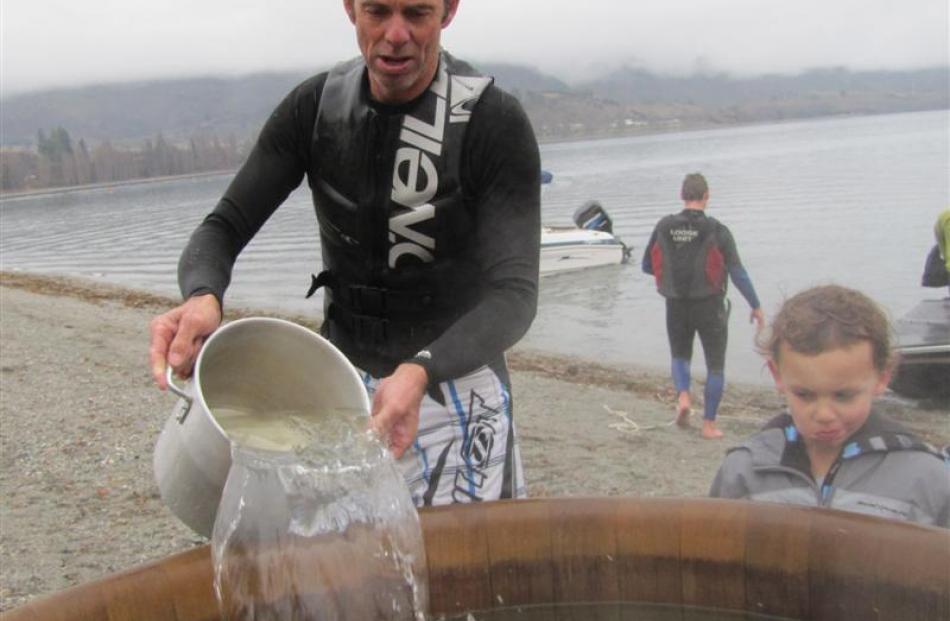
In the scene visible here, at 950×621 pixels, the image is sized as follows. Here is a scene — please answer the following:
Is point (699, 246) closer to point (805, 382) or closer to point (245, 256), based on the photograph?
point (805, 382)

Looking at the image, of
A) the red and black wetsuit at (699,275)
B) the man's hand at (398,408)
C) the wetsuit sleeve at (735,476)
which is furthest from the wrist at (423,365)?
the red and black wetsuit at (699,275)

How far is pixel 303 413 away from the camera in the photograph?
6.01ft

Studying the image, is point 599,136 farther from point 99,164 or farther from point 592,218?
point 592,218

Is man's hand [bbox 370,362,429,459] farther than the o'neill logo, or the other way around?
the o'neill logo

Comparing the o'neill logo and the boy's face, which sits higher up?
the o'neill logo

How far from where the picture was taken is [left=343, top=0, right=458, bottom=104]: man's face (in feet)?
6.40

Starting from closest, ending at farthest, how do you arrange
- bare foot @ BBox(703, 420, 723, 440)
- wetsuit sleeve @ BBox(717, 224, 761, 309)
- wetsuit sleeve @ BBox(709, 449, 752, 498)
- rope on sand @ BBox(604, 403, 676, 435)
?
wetsuit sleeve @ BBox(709, 449, 752, 498) < wetsuit sleeve @ BBox(717, 224, 761, 309) < bare foot @ BBox(703, 420, 723, 440) < rope on sand @ BBox(604, 403, 676, 435)

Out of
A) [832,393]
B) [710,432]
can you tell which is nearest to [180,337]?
[832,393]

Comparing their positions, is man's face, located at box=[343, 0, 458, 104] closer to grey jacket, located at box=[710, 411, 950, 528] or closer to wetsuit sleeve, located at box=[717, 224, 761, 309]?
grey jacket, located at box=[710, 411, 950, 528]

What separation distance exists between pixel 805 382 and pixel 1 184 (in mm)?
97166

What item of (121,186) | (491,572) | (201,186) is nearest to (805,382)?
(491,572)

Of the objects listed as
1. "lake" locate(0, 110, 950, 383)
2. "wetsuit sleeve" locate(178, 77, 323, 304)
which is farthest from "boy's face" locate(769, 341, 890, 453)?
"wetsuit sleeve" locate(178, 77, 323, 304)

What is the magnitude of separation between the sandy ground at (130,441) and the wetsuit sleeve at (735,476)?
2981mm

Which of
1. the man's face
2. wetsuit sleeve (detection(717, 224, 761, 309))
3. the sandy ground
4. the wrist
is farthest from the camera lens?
wetsuit sleeve (detection(717, 224, 761, 309))
